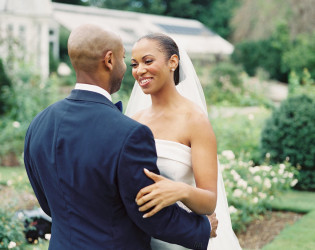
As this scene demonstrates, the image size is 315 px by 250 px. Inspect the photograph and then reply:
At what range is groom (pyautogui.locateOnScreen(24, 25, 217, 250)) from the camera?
1.74 metres

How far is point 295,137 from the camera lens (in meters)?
7.63

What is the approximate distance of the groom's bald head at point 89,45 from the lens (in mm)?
1841

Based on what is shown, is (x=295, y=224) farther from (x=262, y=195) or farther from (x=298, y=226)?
(x=262, y=195)

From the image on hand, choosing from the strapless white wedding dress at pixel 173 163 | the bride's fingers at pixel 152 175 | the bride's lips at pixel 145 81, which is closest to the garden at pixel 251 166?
the strapless white wedding dress at pixel 173 163

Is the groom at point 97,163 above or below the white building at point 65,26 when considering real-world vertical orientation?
above

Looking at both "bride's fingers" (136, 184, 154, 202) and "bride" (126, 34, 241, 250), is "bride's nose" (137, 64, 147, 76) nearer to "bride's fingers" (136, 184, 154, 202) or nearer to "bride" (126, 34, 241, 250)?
"bride" (126, 34, 241, 250)

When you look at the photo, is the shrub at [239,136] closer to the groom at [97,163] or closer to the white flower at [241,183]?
the white flower at [241,183]

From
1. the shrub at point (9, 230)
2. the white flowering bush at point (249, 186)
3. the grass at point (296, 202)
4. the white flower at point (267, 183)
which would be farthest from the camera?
the grass at point (296, 202)

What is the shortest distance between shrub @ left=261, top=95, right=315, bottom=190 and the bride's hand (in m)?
6.07

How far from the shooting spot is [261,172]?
21.2ft

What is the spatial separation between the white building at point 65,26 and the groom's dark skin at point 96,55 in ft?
40.9

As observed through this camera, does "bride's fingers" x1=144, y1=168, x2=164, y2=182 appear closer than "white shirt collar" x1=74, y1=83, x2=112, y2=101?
Yes

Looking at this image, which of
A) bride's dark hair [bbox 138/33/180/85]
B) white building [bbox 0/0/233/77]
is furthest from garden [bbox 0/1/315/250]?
white building [bbox 0/0/233/77]

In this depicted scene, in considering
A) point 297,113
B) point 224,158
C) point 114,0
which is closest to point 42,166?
point 224,158
